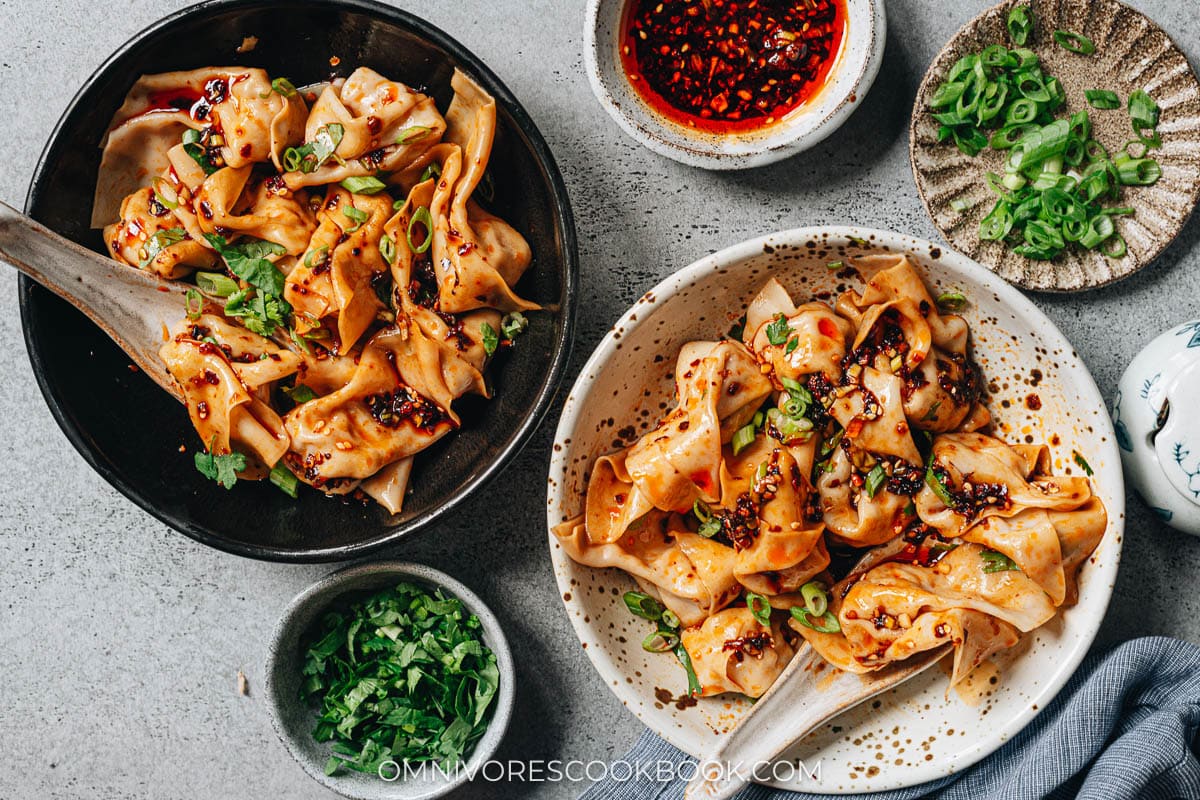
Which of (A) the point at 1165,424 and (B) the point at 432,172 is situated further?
(B) the point at 432,172

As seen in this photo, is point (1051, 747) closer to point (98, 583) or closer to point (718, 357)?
point (718, 357)

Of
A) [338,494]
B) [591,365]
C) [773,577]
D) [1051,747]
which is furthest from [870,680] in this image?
[338,494]

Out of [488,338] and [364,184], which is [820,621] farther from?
[364,184]

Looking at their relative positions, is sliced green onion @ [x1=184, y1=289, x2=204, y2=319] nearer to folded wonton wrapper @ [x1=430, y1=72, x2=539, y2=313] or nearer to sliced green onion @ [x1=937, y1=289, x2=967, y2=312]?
folded wonton wrapper @ [x1=430, y1=72, x2=539, y2=313]

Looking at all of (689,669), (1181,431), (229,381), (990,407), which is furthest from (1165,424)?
(229,381)

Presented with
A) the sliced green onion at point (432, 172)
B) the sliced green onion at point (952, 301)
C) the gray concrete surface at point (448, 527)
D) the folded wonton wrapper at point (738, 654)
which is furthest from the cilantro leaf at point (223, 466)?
the sliced green onion at point (952, 301)

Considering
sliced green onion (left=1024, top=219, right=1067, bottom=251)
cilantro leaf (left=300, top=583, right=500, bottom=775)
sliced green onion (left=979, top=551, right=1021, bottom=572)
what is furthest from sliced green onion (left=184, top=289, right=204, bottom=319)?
sliced green onion (left=1024, top=219, right=1067, bottom=251)
